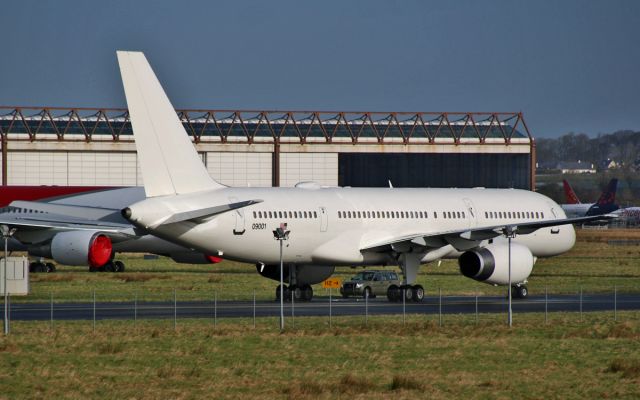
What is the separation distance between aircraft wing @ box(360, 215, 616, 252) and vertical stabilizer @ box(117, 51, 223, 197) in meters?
9.43

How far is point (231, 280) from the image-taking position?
68.6 m

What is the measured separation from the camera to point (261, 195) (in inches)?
2003

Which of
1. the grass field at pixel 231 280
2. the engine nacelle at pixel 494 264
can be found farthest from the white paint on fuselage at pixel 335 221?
the grass field at pixel 231 280

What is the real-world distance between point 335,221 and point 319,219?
0.77 metres

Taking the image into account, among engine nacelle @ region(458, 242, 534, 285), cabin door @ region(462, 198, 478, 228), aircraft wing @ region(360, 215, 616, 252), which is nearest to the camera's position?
engine nacelle @ region(458, 242, 534, 285)

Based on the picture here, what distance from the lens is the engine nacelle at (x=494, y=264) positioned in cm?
5175

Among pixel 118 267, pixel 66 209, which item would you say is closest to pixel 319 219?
pixel 118 267

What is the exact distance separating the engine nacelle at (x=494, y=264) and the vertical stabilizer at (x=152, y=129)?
1173 cm

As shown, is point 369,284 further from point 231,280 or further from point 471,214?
point 231,280

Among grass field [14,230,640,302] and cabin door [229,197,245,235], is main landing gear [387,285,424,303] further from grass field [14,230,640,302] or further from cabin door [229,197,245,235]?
cabin door [229,197,245,235]

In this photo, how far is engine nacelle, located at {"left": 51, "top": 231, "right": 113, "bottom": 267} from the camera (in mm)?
64000

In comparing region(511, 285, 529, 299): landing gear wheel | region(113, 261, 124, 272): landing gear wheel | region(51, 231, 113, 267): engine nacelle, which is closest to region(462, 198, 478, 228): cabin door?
region(511, 285, 529, 299): landing gear wheel

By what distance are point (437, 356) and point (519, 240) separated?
2579 cm

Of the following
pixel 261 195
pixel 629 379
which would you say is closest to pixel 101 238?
pixel 261 195
